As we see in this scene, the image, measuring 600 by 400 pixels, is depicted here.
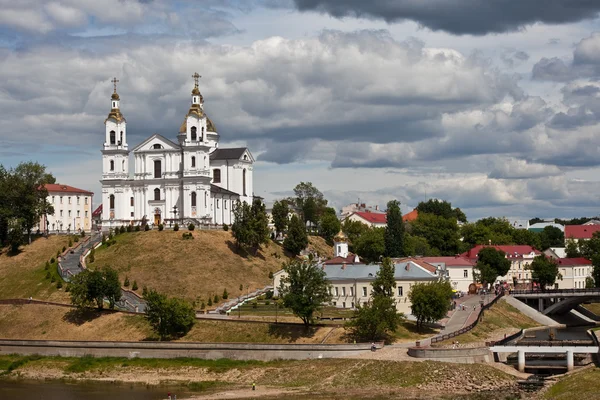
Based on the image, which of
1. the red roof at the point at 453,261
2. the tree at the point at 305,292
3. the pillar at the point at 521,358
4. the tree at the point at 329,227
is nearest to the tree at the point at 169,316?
the tree at the point at 305,292

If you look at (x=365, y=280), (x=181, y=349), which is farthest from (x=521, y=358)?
(x=181, y=349)

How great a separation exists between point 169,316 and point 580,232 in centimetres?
12177

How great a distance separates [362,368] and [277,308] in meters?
24.0

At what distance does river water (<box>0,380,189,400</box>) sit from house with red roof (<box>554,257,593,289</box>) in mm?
79266

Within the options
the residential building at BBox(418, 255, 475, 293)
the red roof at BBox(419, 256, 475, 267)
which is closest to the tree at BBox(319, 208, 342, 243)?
the red roof at BBox(419, 256, 475, 267)

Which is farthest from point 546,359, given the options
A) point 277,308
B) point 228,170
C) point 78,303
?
point 228,170

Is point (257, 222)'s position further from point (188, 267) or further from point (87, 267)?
point (87, 267)

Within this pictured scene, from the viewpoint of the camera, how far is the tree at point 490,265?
122 m

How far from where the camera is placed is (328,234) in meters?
150

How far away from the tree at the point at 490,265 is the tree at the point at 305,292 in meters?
42.3

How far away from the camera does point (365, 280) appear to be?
9669 centimetres

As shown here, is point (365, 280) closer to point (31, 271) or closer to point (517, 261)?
point (31, 271)

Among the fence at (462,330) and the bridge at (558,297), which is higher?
the bridge at (558,297)

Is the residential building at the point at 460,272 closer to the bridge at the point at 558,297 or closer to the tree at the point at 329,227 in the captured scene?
the bridge at the point at 558,297
